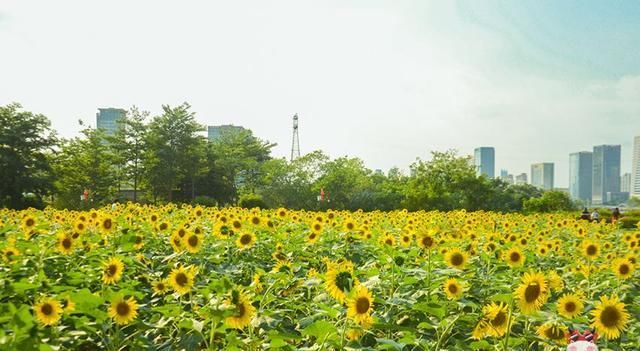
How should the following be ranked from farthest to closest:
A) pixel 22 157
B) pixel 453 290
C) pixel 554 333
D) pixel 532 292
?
1. pixel 22 157
2. pixel 453 290
3. pixel 554 333
4. pixel 532 292

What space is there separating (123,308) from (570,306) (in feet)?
7.65

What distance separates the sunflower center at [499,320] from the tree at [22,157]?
3213cm

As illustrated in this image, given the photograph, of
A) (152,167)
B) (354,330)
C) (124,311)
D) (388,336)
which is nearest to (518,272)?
(388,336)

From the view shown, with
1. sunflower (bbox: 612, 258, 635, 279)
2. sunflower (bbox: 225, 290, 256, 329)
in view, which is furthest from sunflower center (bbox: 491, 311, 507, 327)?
sunflower (bbox: 612, 258, 635, 279)

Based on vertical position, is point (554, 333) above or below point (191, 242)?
below

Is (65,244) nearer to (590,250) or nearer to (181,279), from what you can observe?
(181,279)

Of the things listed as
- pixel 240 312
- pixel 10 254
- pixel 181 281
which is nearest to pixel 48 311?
pixel 181 281

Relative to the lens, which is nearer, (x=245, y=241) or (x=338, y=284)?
(x=338, y=284)

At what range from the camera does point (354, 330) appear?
2357 mm

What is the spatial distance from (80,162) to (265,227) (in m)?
36.5

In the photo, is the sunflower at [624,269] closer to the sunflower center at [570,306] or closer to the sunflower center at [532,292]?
the sunflower center at [570,306]

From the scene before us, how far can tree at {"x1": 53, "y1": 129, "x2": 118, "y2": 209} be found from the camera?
Result: 37031 mm

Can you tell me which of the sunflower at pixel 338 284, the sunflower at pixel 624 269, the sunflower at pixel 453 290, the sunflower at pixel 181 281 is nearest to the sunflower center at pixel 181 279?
the sunflower at pixel 181 281

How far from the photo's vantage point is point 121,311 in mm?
2434
